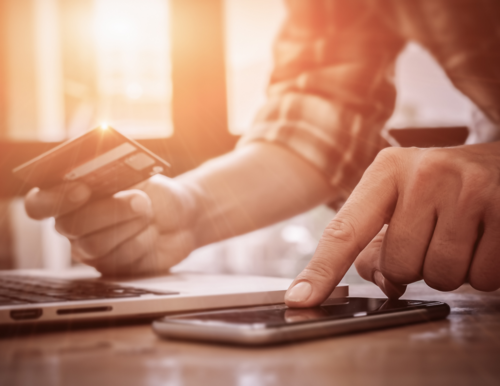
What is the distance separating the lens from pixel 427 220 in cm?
41

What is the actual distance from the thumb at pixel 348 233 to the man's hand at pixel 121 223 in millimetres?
376

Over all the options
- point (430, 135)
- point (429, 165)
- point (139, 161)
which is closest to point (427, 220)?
point (429, 165)

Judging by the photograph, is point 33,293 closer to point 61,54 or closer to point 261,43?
point 261,43

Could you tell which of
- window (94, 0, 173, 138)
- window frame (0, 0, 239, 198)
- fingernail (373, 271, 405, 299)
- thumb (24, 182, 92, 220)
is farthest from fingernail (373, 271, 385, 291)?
window (94, 0, 173, 138)

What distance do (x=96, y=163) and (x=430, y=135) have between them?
1339 mm

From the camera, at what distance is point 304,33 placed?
162 cm

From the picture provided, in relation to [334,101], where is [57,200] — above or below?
below

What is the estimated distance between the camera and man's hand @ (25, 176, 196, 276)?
0.65 meters

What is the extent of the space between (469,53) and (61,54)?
200 cm

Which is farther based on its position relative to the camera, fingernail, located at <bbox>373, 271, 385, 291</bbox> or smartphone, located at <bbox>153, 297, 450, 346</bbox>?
fingernail, located at <bbox>373, 271, 385, 291</bbox>

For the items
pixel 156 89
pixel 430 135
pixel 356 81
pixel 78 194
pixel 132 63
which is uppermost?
pixel 132 63

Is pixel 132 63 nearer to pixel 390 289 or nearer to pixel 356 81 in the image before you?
pixel 356 81

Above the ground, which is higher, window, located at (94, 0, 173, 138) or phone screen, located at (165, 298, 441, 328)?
window, located at (94, 0, 173, 138)

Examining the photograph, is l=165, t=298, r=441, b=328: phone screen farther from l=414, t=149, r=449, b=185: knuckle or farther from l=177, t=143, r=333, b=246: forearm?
l=177, t=143, r=333, b=246: forearm
